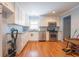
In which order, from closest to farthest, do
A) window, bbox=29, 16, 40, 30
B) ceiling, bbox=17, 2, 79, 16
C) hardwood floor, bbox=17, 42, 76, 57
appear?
hardwood floor, bbox=17, 42, 76, 57 < ceiling, bbox=17, 2, 79, 16 < window, bbox=29, 16, 40, 30

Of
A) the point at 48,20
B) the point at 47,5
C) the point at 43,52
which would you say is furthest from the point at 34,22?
the point at 43,52

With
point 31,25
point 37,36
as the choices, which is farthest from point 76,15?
point 31,25

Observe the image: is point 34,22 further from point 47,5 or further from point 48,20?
point 47,5

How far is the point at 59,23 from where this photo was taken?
10547mm

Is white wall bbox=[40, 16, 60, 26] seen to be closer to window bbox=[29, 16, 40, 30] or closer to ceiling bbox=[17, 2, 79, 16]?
window bbox=[29, 16, 40, 30]

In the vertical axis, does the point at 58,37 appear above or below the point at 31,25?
below

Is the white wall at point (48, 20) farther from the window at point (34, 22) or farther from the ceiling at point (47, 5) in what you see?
the ceiling at point (47, 5)

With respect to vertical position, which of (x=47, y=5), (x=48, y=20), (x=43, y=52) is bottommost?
(x=43, y=52)

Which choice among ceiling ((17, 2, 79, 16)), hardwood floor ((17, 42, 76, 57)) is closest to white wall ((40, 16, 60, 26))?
ceiling ((17, 2, 79, 16))

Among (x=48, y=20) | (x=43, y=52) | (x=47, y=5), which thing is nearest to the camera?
(x=43, y=52)

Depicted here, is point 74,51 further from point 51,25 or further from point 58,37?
point 51,25

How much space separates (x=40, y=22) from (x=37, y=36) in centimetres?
149

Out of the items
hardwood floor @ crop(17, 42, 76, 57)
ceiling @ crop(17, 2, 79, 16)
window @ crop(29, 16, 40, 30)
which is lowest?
hardwood floor @ crop(17, 42, 76, 57)

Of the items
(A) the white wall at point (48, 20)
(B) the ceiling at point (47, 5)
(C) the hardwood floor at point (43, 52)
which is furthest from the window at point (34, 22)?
(C) the hardwood floor at point (43, 52)
